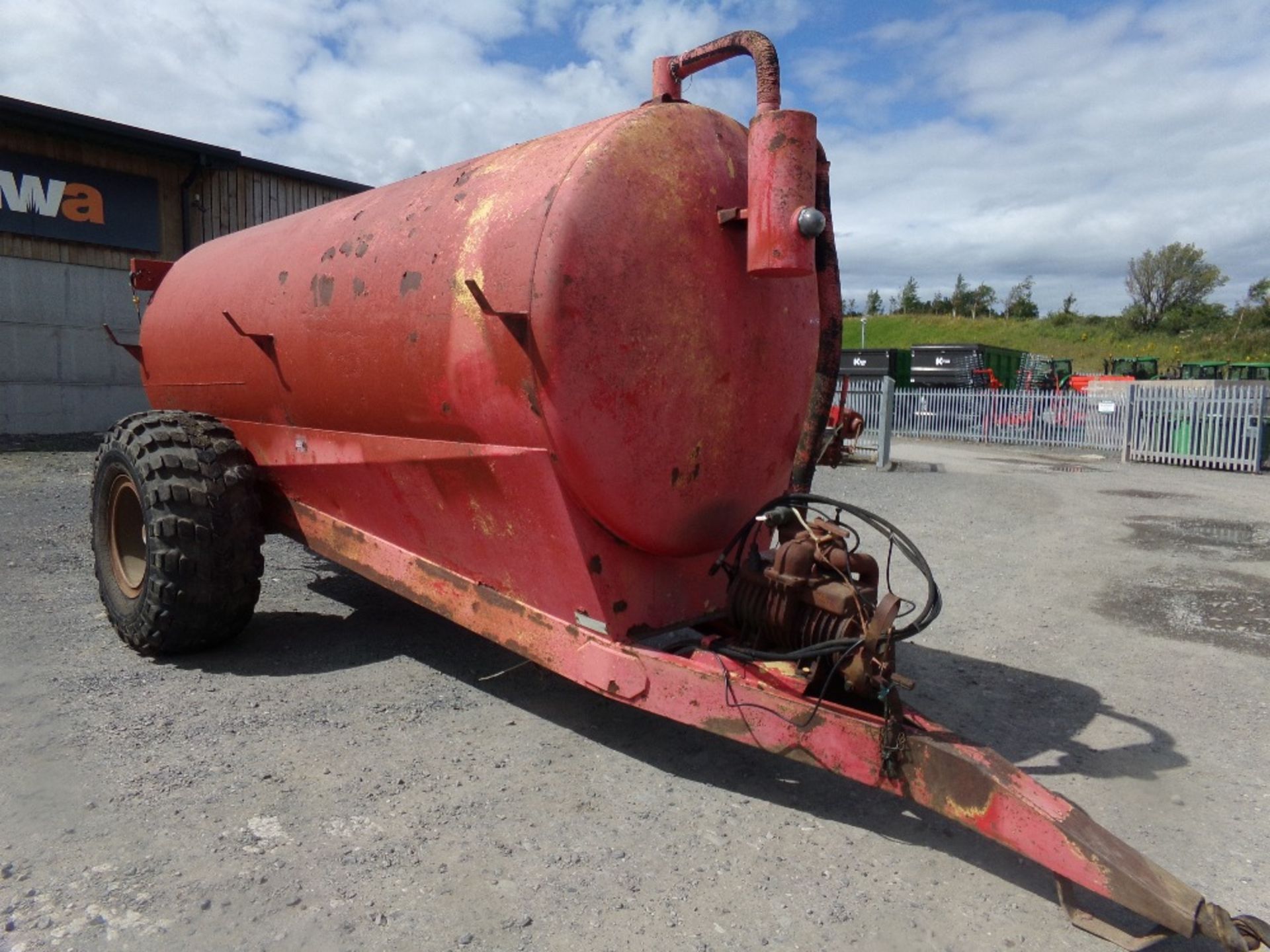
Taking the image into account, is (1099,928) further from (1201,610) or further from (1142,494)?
(1142,494)

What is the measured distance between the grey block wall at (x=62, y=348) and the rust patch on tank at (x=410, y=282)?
1173 centimetres

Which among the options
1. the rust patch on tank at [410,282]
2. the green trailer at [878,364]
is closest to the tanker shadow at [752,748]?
the rust patch on tank at [410,282]

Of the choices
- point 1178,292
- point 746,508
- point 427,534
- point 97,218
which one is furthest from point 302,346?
point 1178,292

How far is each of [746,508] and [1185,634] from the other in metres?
3.39

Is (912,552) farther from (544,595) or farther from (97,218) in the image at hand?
(97,218)

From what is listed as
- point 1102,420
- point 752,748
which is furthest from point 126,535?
point 1102,420

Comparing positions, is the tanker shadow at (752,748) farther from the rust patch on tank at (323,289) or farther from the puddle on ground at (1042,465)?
the puddle on ground at (1042,465)

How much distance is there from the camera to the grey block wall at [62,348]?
484 inches

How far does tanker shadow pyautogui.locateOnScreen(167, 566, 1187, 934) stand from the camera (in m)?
2.96

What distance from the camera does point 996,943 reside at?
7.63 ft

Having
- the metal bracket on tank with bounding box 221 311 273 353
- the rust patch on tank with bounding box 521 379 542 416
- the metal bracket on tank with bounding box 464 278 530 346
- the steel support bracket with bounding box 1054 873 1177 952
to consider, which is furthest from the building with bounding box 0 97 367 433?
Result: the steel support bracket with bounding box 1054 873 1177 952

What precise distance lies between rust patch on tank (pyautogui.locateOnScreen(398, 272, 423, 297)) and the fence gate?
15.7m

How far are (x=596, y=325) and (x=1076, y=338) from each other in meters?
53.3

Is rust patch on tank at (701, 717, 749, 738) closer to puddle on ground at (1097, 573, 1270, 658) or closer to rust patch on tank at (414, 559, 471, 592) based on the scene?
rust patch on tank at (414, 559, 471, 592)
